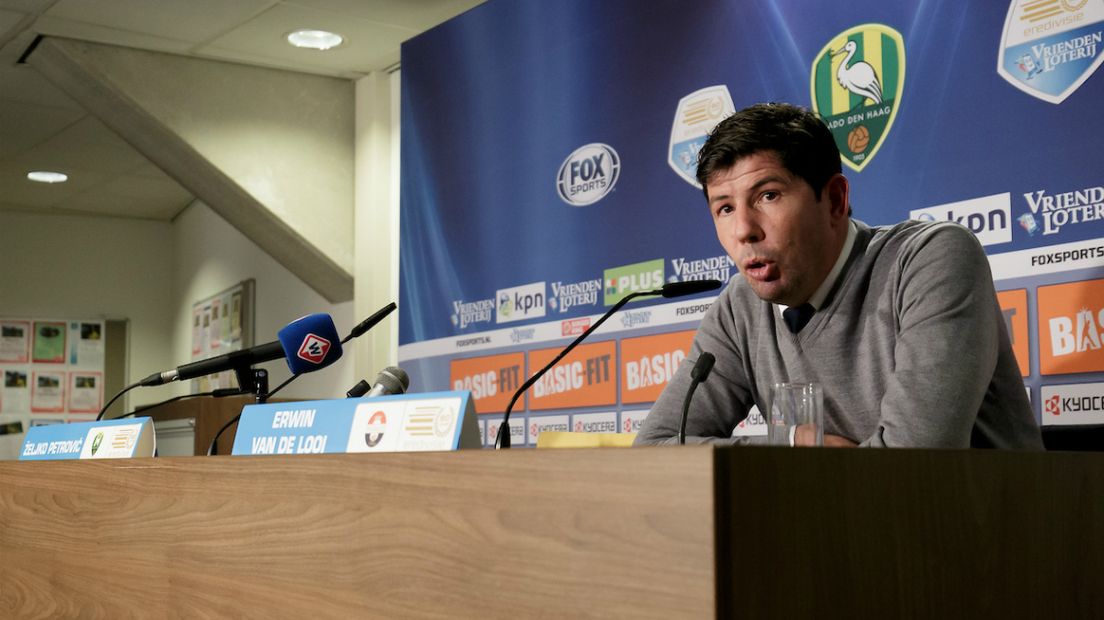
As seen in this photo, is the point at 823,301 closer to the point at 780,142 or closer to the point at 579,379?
the point at 780,142

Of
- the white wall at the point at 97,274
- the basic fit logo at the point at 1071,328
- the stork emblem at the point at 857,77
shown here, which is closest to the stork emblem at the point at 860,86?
Answer: the stork emblem at the point at 857,77

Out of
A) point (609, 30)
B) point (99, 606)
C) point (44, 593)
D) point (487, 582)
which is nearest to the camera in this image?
point (487, 582)

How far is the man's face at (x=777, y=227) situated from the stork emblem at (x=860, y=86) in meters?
0.89

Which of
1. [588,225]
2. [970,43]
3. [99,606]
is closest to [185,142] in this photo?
[588,225]

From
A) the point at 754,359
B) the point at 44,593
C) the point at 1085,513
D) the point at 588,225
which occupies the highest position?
the point at 588,225

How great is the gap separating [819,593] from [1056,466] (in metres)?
0.34

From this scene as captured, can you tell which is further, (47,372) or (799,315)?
(47,372)

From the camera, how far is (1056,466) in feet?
3.29

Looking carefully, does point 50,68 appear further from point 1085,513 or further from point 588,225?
point 1085,513

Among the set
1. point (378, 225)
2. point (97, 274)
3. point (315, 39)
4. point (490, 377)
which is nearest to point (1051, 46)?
point (490, 377)

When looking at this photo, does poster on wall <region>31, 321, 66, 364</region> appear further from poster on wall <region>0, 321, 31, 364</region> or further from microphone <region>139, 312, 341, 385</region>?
microphone <region>139, 312, 341, 385</region>

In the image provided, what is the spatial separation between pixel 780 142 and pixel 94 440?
3.82ft

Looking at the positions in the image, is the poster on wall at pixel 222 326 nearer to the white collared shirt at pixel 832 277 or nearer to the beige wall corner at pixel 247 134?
the beige wall corner at pixel 247 134

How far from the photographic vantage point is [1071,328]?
88.4 inches
